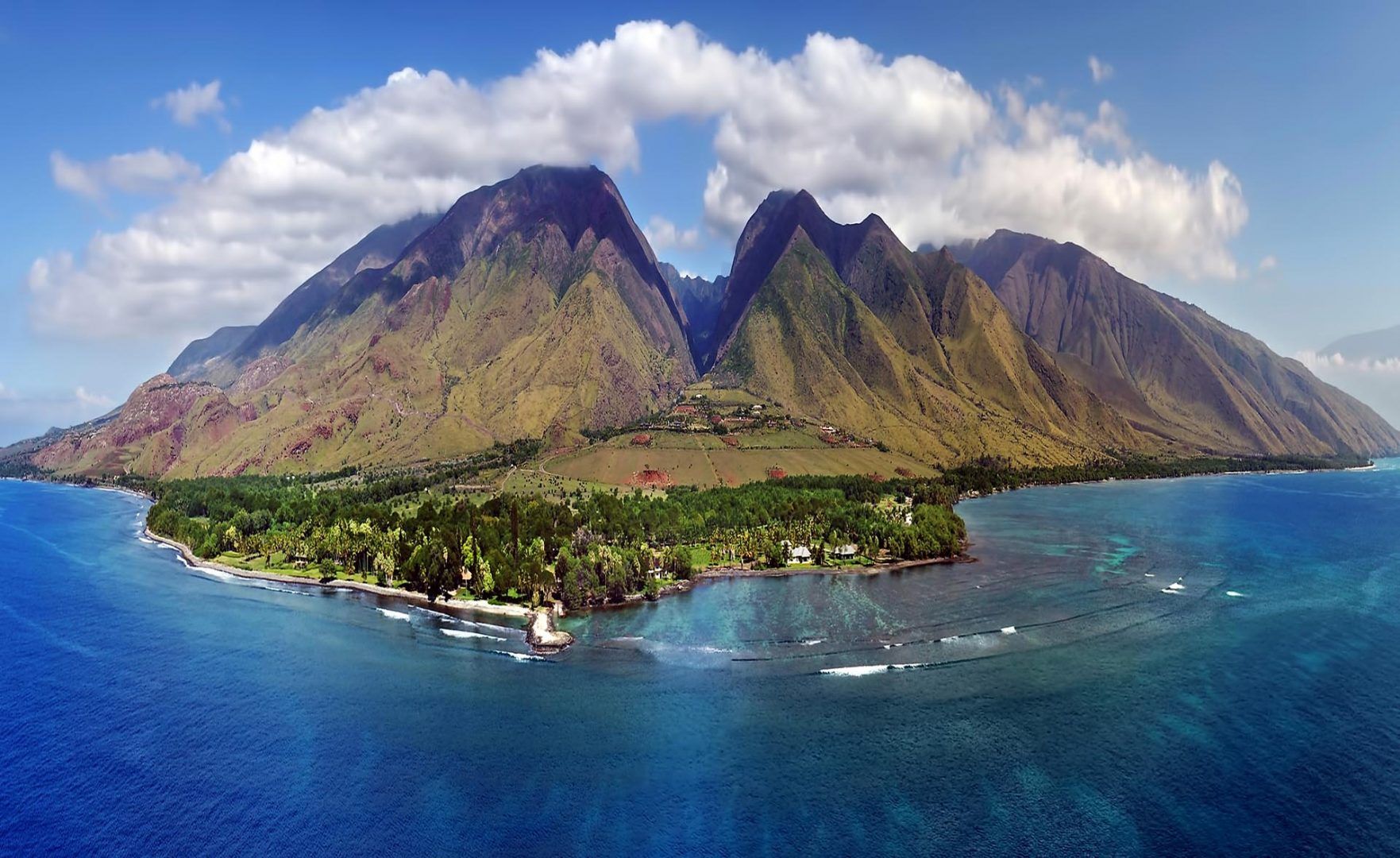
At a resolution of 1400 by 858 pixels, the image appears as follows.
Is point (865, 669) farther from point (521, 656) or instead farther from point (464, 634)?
point (464, 634)

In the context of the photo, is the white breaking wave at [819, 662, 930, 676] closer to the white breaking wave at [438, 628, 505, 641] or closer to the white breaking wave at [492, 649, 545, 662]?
the white breaking wave at [492, 649, 545, 662]

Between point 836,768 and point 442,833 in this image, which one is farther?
point 836,768

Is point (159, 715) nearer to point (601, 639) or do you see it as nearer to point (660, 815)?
point (601, 639)

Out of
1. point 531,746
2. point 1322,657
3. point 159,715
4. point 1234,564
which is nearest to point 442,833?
point 531,746

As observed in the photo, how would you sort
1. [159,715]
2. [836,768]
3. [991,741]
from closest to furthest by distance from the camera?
[836,768], [991,741], [159,715]

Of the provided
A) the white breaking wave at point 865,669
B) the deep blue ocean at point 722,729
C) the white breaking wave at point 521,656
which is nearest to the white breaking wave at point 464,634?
the deep blue ocean at point 722,729

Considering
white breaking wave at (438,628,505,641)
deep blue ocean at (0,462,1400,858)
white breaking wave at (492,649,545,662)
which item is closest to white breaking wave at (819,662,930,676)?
deep blue ocean at (0,462,1400,858)
